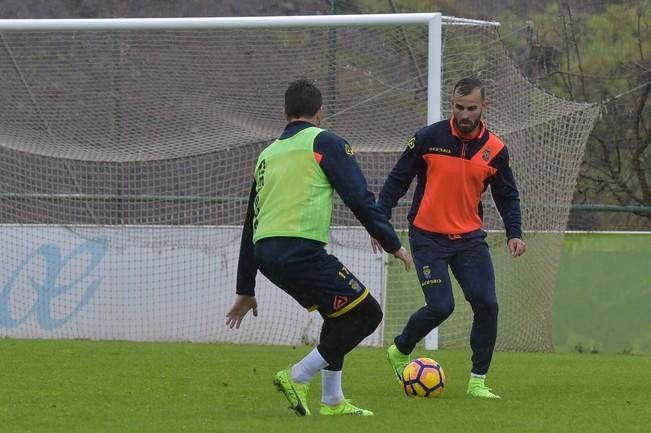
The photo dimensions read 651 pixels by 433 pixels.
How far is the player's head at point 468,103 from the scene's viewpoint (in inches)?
318

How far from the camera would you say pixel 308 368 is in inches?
266

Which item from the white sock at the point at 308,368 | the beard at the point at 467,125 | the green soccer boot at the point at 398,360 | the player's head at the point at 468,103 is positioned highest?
the player's head at the point at 468,103

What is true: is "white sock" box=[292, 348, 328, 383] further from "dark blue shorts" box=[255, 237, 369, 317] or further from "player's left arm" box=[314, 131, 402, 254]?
"player's left arm" box=[314, 131, 402, 254]

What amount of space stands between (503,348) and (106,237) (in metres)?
4.08

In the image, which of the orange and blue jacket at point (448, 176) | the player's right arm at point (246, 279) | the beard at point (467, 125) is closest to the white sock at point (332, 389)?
the player's right arm at point (246, 279)

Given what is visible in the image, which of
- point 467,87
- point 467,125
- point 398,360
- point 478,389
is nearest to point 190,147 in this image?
point 398,360

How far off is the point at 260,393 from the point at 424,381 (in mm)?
1030

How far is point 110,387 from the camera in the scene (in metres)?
8.50

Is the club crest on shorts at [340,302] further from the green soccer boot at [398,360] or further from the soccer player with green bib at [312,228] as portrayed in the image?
the green soccer boot at [398,360]

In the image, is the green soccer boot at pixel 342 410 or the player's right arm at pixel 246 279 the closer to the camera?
the green soccer boot at pixel 342 410

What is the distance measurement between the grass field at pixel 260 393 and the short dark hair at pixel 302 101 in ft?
5.04

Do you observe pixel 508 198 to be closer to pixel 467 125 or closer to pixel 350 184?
pixel 467 125

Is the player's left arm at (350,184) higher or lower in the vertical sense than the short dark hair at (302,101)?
lower

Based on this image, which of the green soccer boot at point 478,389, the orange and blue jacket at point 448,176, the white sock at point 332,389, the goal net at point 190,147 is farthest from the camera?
the goal net at point 190,147
